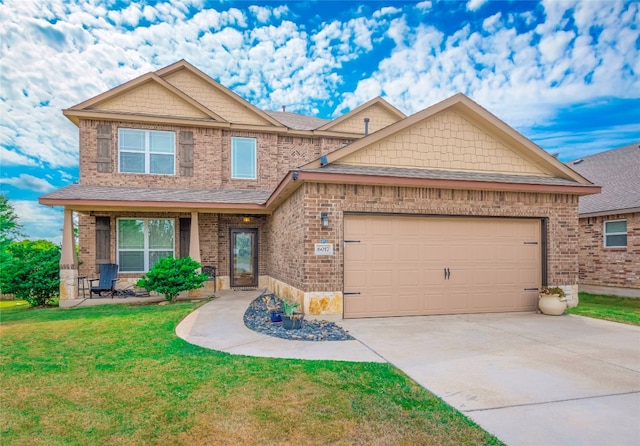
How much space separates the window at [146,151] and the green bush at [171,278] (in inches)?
170

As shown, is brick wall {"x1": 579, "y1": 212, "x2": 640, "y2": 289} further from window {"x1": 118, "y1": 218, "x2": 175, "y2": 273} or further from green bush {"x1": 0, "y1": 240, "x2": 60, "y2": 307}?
green bush {"x1": 0, "y1": 240, "x2": 60, "y2": 307}

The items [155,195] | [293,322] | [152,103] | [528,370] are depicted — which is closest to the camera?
[528,370]

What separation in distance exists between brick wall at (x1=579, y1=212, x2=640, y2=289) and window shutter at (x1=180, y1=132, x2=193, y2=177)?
15367 millimetres

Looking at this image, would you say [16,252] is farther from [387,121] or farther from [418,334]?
[387,121]

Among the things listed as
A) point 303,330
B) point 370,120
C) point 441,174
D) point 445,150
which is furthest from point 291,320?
point 370,120

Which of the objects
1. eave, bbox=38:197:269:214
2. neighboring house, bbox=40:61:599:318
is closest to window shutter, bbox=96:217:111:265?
neighboring house, bbox=40:61:599:318

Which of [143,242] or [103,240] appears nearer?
[103,240]

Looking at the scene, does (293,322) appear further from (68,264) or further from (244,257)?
(68,264)

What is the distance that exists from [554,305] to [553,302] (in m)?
0.07

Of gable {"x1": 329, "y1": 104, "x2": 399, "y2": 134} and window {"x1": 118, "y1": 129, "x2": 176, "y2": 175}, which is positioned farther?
gable {"x1": 329, "y1": 104, "x2": 399, "y2": 134}

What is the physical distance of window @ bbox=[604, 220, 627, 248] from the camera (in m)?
12.7

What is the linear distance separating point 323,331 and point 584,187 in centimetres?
773

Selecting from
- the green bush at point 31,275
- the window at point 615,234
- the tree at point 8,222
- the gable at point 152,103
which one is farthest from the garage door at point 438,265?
the tree at point 8,222

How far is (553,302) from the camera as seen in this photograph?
29.1 feet
